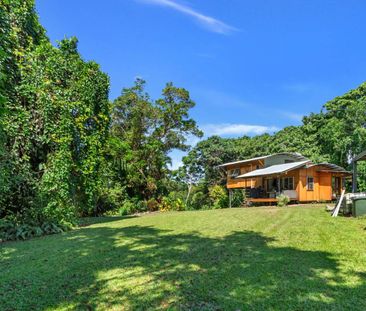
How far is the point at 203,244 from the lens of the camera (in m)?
6.53

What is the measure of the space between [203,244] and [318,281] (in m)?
2.97

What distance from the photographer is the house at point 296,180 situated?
2197cm

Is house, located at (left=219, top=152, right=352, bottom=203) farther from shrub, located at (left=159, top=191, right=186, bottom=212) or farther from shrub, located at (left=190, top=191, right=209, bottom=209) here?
shrub, located at (left=190, top=191, right=209, bottom=209)

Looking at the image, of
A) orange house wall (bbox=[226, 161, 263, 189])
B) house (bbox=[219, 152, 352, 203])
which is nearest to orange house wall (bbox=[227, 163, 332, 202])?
house (bbox=[219, 152, 352, 203])

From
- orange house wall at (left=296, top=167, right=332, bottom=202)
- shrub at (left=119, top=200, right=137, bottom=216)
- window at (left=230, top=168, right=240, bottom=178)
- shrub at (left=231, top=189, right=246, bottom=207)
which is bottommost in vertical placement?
shrub at (left=119, top=200, right=137, bottom=216)

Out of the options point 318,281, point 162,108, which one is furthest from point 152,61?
point 318,281

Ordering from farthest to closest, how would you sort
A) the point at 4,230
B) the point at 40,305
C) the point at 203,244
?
the point at 4,230, the point at 203,244, the point at 40,305

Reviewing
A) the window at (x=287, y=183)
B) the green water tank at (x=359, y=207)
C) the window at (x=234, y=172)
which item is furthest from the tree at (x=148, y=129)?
the green water tank at (x=359, y=207)

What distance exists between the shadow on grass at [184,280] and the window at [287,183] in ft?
58.8

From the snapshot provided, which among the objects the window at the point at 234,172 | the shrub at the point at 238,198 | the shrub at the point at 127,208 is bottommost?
the shrub at the point at 127,208

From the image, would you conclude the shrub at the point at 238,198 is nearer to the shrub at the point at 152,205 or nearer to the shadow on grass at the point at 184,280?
the shrub at the point at 152,205

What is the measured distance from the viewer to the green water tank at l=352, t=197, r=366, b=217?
1048 centimetres

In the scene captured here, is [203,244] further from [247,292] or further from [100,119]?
[100,119]

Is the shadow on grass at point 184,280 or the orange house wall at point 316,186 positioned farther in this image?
the orange house wall at point 316,186
